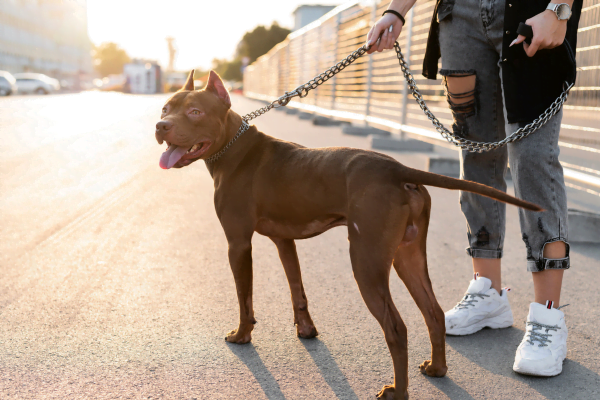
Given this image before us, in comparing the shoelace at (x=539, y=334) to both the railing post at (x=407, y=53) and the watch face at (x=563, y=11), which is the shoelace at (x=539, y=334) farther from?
the railing post at (x=407, y=53)

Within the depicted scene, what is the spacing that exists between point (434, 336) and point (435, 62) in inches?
59.5

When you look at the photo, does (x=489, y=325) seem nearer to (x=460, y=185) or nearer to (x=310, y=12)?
(x=460, y=185)

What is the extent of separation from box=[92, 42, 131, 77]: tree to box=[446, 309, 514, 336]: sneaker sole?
465 ft

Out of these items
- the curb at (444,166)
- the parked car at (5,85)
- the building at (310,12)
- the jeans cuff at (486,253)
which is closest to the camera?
A: the jeans cuff at (486,253)

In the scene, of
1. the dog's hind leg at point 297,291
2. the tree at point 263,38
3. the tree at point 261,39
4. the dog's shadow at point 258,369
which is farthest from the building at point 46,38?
the dog's shadow at point 258,369

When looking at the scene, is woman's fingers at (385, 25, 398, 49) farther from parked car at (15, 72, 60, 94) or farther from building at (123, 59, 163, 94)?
building at (123, 59, 163, 94)

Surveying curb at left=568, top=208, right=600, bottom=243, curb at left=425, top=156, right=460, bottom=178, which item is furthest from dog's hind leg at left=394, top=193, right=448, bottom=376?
curb at left=425, top=156, right=460, bottom=178

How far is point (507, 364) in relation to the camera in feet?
8.22

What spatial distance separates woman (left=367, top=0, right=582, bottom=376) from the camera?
2445 millimetres

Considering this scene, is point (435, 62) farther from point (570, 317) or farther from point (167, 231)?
point (167, 231)

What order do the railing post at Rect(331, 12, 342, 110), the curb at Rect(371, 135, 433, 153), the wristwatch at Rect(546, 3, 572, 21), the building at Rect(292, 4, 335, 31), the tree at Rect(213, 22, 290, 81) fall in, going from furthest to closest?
the tree at Rect(213, 22, 290, 81)
the building at Rect(292, 4, 335, 31)
the railing post at Rect(331, 12, 342, 110)
the curb at Rect(371, 135, 433, 153)
the wristwatch at Rect(546, 3, 572, 21)

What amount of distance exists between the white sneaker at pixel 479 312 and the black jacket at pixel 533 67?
2.97ft

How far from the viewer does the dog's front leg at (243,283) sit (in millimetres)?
2521

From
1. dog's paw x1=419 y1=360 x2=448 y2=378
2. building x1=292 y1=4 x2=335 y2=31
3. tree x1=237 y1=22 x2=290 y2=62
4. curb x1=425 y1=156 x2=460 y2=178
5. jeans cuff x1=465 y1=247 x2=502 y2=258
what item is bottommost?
dog's paw x1=419 y1=360 x2=448 y2=378
